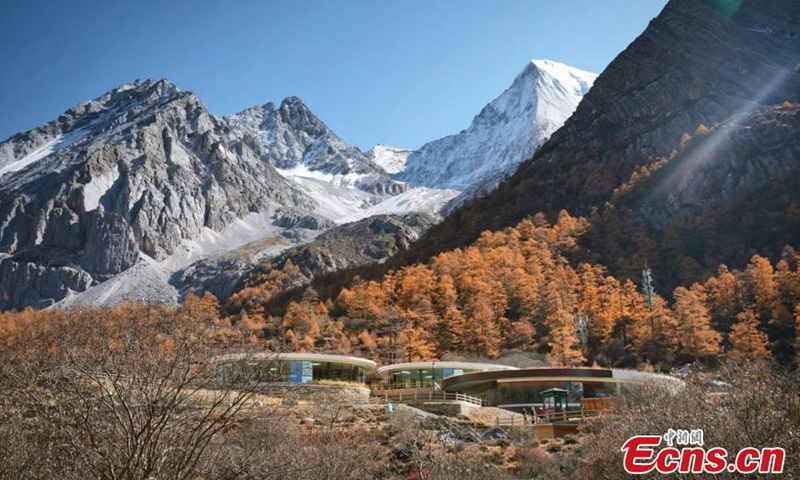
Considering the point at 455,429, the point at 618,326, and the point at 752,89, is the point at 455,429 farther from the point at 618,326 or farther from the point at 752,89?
the point at 752,89

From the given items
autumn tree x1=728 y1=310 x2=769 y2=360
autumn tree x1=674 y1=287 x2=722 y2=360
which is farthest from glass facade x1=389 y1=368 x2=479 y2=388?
autumn tree x1=728 y1=310 x2=769 y2=360

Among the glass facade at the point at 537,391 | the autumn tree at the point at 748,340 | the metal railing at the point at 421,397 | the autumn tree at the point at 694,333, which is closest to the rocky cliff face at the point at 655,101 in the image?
the autumn tree at the point at 694,333

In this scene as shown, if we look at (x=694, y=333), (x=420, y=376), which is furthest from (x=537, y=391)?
(x=694, y=333)

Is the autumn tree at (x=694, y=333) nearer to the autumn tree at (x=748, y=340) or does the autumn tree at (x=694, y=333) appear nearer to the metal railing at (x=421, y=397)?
the autumn tree at (x=748, y=340)

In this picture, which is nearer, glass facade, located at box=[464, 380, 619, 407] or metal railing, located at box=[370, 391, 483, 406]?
glass facade, located at box=[464, 380, 619, 407]

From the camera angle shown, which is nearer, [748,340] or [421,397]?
[421,397]

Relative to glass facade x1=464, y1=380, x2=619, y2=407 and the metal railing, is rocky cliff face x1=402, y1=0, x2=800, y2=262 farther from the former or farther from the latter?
glass facade x1=464, y1=380, x2=619, y2=407

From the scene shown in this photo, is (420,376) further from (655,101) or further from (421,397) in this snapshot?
(655,101)
